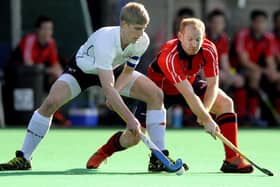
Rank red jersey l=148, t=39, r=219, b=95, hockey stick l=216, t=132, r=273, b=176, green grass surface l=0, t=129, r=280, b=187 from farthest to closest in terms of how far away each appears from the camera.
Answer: red jersey l=148, t=39, r=219, b=95
hockey stick l=216, t=132, r=273, b=176
green grass surface l=0, t=129, r=280, b=187

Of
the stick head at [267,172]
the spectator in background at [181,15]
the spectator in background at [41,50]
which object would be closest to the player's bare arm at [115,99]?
the stick head at [267,172]

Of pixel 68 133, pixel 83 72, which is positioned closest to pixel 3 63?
pixel 68 133

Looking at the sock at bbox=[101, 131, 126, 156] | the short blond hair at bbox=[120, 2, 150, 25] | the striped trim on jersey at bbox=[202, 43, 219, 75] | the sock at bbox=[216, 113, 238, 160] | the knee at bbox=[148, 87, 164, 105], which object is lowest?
the sock at bbox=[101, 131, 126, 156]

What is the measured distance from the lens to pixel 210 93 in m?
6.83

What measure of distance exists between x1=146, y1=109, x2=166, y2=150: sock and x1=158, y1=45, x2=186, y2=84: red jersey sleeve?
0.24 m

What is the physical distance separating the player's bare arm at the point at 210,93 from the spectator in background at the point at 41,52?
5476mm

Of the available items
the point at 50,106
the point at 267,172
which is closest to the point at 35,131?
the point at 50,106

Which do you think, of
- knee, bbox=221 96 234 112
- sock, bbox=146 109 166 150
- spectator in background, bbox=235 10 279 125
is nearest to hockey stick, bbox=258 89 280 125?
spectator in background, bbox=235 10 279 125

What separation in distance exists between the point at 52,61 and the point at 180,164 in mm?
6221

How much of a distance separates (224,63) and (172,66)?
5952 millimetres

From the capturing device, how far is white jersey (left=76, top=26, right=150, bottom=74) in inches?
253

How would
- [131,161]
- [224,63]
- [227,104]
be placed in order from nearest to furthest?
[227,104]
[131,161]
[224,63]

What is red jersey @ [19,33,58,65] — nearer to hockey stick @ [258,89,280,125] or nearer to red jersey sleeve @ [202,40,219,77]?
hockey stick @ [258,89,280,125]

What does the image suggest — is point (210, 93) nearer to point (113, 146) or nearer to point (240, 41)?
point (113, 146)
